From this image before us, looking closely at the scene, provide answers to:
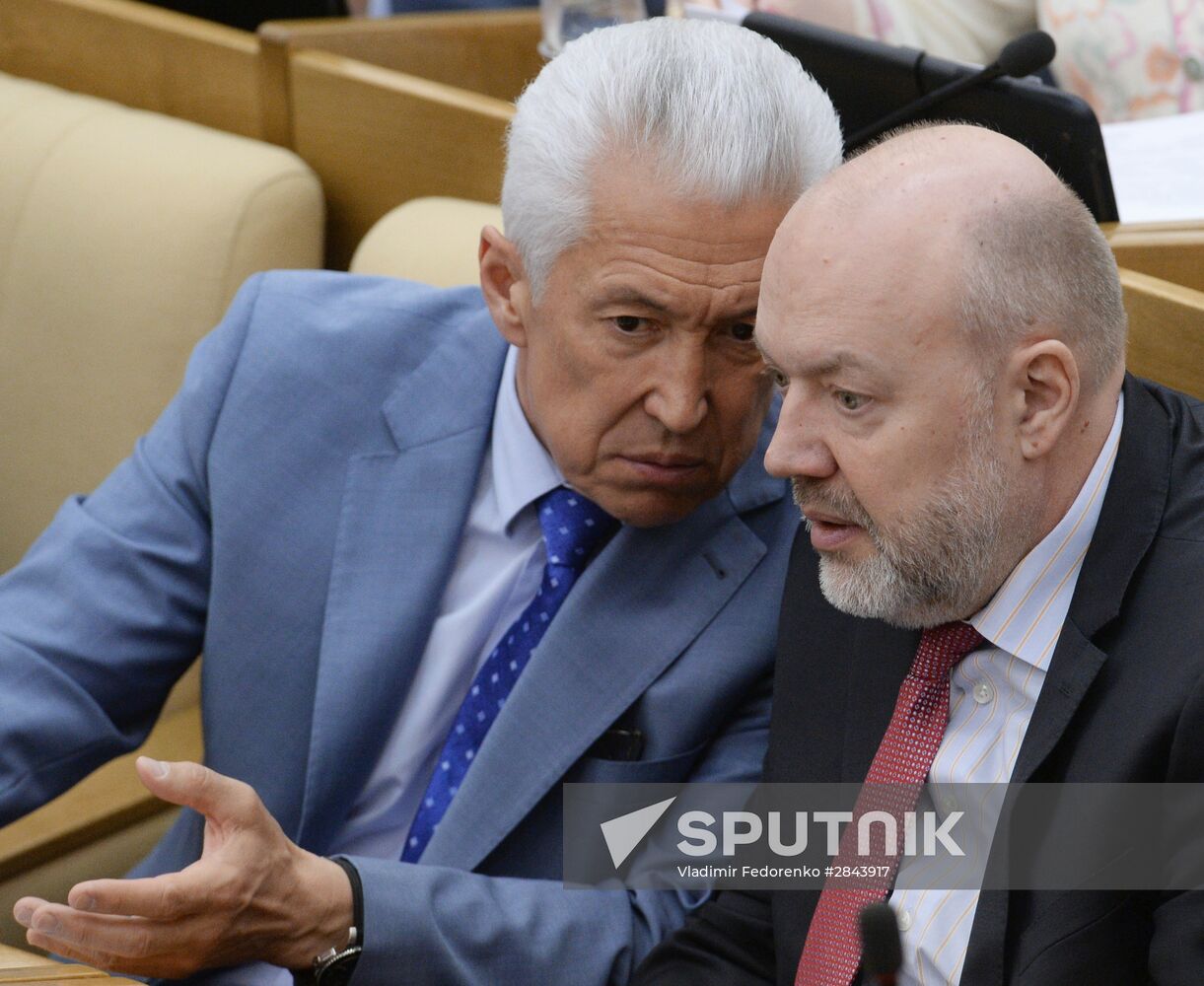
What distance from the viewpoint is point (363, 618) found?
1452mm

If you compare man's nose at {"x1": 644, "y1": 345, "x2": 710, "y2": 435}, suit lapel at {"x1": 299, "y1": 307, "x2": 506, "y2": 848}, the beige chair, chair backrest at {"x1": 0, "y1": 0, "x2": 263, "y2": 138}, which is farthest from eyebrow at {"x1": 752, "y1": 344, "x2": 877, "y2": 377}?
chair backrest at {"x1": 0, "y1": 0, "x2": 263, "y2": 138}

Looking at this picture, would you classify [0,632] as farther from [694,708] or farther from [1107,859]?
[1107,859]

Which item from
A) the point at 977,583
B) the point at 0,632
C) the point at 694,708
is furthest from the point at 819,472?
the point at 0,632

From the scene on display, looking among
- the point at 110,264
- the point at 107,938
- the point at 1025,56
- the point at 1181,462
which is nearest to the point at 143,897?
the point at 107,938

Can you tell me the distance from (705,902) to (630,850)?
3.0 inches

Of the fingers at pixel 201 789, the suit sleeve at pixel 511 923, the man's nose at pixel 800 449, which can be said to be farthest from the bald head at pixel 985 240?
the fingers at pixel 201 789

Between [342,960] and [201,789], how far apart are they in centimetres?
20

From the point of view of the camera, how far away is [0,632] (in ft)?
4.83

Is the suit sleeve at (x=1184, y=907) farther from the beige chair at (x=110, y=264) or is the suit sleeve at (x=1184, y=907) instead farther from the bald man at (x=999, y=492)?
the beige chair at (x=110, y=264)

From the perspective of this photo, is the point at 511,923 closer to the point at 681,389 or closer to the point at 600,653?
the point at 600,653

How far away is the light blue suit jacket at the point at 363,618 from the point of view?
4.57 ft

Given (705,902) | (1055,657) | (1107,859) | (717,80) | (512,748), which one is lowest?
(705,902)

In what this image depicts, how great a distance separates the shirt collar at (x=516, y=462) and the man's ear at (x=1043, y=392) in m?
0.49

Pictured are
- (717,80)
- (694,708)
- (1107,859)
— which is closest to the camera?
(1107,859)
